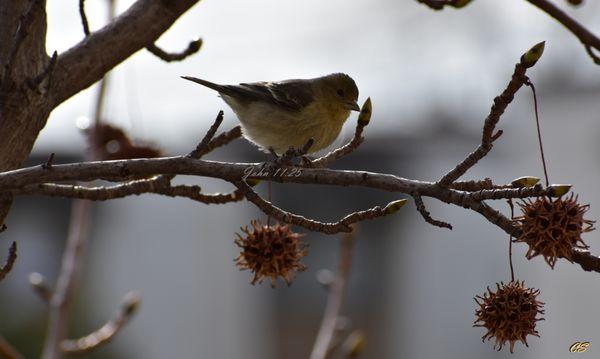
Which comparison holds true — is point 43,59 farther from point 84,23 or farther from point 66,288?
point 66,288

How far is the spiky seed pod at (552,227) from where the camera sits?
2.44 m

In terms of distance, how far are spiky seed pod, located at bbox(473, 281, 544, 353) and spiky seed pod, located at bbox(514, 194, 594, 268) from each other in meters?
0.22

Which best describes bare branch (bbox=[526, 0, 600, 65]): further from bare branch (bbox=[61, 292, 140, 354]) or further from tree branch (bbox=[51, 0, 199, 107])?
bare branch (bbox=[61, 292, 140, 354])

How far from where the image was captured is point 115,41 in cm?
302

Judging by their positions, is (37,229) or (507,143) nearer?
(507,143)

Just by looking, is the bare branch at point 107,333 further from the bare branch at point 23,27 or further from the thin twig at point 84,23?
the bare branch at point 23,27

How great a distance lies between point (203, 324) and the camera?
722 inches

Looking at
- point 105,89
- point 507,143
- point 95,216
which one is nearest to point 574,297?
point 507,143

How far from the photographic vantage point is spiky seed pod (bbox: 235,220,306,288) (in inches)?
117

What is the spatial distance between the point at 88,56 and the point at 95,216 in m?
16.5

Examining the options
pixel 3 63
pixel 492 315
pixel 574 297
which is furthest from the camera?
pixel 574 297

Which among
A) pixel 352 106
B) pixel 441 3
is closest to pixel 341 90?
pixel 352 106

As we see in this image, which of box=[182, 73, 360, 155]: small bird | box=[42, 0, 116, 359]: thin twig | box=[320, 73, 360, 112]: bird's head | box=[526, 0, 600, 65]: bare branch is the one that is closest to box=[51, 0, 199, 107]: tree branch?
box=[42, 0, 116, 359]: thin twig

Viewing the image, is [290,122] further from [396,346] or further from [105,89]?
[396,346]
